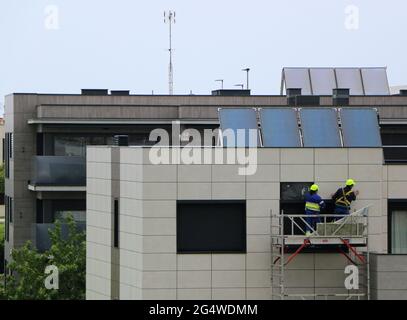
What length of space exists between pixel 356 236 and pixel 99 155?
9.16 metres

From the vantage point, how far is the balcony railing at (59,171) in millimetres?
63000

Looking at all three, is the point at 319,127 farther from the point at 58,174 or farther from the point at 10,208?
the point at 10,208

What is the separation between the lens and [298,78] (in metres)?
68.4

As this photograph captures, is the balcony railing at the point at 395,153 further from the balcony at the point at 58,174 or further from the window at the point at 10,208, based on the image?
the window at the point at 10,208

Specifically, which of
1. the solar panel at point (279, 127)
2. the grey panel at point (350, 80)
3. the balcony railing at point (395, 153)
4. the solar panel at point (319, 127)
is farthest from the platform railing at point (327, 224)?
the grey panel at point (350, 80)

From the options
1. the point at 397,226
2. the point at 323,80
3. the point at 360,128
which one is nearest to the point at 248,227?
the point at 397,226

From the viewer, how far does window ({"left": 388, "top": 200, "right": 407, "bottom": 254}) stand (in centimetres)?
4178

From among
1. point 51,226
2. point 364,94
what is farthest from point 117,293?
point 364,94

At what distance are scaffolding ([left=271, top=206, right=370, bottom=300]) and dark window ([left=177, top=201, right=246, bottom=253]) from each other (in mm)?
A: 978

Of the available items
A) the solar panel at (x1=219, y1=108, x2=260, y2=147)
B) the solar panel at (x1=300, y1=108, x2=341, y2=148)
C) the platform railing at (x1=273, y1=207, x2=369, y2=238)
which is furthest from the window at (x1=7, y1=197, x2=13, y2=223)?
the platform railing at (x1=273, y1=207, x2=369, y2=238)

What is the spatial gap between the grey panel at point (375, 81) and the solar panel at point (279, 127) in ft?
85.7

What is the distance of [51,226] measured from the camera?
6138cm

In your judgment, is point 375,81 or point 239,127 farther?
point 375,81

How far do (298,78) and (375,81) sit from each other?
4615mm
